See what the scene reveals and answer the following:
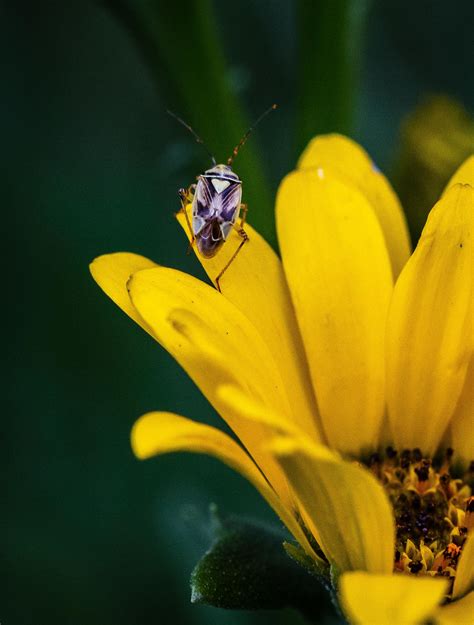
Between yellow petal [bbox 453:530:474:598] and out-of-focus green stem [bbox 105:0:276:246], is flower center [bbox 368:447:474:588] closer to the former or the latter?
yellow petal [bbox 453:530:474:598]

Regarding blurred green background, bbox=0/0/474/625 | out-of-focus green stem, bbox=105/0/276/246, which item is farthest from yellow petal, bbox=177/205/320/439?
out-of-focus green stem, bbox=105/0/276/246

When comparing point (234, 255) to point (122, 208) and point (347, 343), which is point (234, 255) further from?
point (122, 208)

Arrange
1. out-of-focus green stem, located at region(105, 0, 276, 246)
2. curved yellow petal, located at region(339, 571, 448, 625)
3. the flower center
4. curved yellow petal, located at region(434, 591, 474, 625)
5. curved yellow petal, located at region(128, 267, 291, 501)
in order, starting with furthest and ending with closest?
out-of-focus green stem, located at region(105, 0, 276, 246), the flower center, curved yellow petal, located at region(128, 267, 291, 501), curved yellow petal, located at region(434, 591, 474, 625), curved yellow petal, located at region(339, 571, 448, 625)

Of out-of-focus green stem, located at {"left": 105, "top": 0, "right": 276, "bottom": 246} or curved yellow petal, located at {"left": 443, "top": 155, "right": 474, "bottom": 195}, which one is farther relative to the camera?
out-of-focus green stem, located at {"left": 105, "top": 0, "right": 276, "bottom": 246}

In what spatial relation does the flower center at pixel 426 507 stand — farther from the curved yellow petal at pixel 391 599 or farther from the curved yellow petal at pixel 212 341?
the curved yellow petal at pixel 391 599

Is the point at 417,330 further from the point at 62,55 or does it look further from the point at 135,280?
the point at 62,55

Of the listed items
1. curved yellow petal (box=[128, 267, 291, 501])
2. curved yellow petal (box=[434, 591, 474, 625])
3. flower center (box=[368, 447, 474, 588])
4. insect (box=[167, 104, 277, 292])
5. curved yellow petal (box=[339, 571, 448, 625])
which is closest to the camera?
curved yellow petal (box=[339, 571, 448, 625])

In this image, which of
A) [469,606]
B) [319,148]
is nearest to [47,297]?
[319,148]
